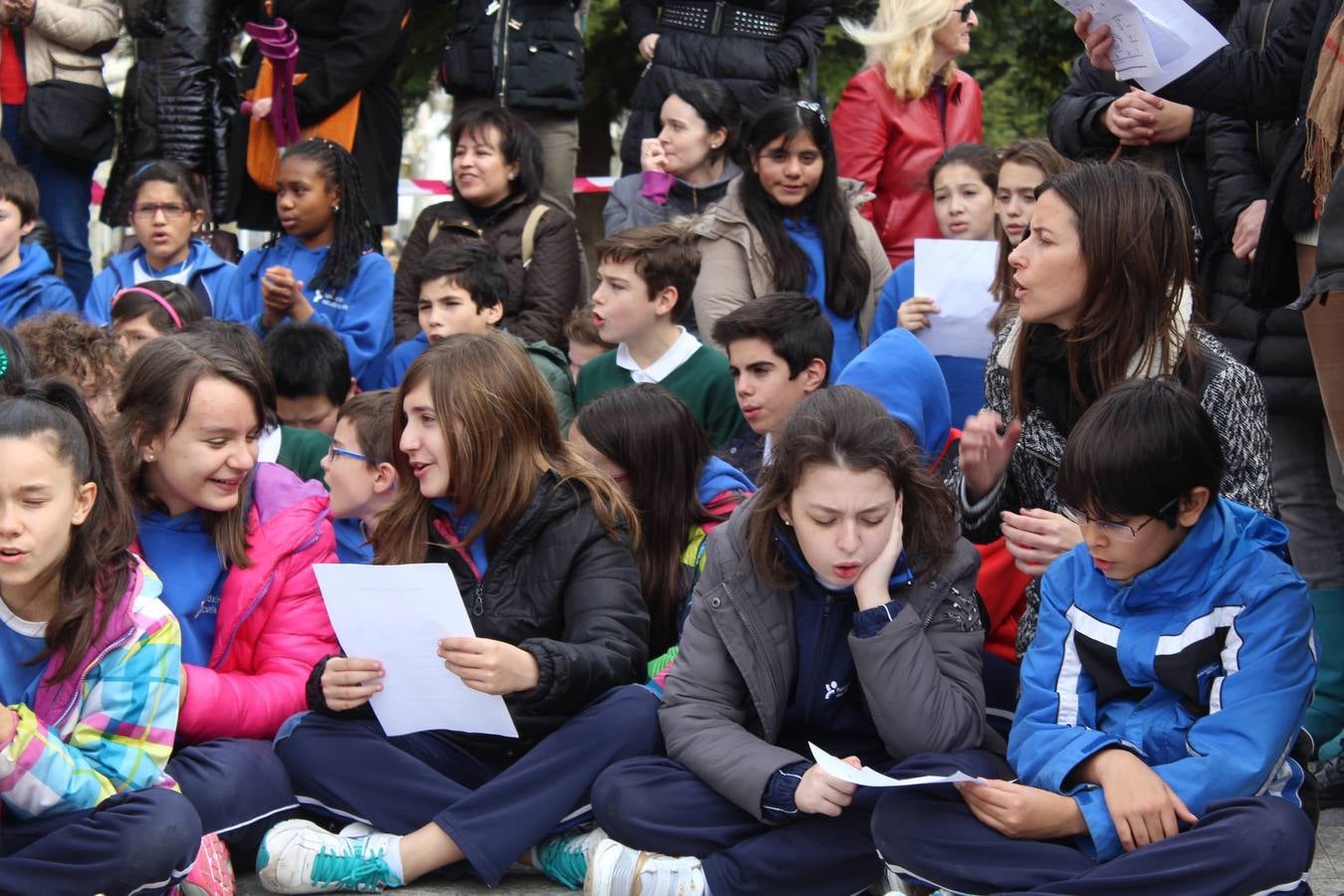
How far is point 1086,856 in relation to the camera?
10.3 feet

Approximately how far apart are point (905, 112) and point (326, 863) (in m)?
3.93

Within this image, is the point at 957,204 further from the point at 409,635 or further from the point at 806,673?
the point at 409,635

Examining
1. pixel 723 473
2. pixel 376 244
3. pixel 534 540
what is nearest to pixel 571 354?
pixel 376 244

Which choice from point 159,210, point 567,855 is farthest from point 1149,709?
point 159,210

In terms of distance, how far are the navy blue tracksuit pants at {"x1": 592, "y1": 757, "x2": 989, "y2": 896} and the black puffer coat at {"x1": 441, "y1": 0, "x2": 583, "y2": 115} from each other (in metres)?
3.93

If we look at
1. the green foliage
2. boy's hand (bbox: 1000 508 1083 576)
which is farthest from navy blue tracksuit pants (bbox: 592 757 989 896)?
the green foliage

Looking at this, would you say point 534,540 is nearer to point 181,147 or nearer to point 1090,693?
point 1090,693

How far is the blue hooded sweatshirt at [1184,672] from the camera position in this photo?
3.04 metres

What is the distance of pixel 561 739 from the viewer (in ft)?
12.1

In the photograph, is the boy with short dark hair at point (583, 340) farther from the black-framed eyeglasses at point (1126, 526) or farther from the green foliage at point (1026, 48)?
the green foliage at point (1026, 48)

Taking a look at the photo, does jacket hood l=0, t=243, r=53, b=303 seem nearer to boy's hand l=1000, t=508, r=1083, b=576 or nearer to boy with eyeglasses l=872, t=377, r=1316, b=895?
boy's hand l=1000, t=508, r=1083, b=576

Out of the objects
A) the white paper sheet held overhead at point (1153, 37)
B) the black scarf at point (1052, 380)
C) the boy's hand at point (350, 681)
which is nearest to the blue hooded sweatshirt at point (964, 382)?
the black scarf at point (1052, 380)

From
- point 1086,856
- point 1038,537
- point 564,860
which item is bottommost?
point 564,860

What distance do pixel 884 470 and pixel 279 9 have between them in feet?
13.3
